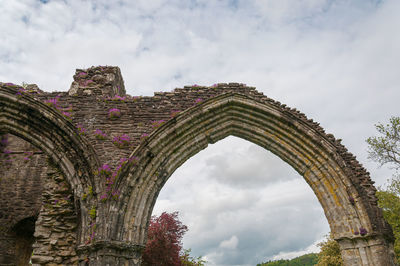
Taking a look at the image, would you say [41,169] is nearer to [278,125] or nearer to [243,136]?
[243,136]

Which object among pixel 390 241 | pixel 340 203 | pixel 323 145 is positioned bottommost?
pixel 390 241

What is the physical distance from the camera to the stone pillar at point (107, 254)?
16.8 ft

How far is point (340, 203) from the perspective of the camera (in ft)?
20.9

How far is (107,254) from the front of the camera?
5137 millimetres

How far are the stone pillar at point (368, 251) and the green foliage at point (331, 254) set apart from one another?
1214cm

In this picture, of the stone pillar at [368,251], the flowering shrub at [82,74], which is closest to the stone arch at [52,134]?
the flowering shrub at [82,74]

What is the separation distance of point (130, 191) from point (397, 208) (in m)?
14.2

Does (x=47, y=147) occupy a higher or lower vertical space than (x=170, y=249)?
higher

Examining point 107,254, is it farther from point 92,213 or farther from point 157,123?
point 157,123

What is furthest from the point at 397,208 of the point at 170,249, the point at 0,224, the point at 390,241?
the point at 0,224

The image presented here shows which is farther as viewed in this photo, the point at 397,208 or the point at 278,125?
the point at 397,208

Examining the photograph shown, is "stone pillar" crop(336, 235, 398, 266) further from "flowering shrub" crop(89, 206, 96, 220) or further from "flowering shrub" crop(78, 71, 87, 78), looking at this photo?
"flowering shrub" crop(78, 71, 87, 78)

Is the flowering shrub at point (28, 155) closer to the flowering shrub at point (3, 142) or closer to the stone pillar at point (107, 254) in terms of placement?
the flowering shrub at point (3, 142)

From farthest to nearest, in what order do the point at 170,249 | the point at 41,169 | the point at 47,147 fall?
the point at 170,249 → the point at 41,169 → the point at 47,147
